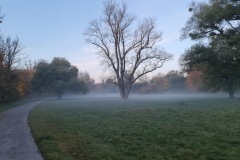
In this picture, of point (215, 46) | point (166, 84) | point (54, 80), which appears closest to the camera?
point (215, 46)

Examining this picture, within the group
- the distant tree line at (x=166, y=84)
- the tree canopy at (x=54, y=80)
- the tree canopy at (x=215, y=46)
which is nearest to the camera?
the tree canopy at (x=215, y=46)

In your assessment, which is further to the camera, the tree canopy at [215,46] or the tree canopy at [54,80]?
the tree canopy at [54,80]

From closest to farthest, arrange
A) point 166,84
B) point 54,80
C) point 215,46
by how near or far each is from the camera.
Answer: point 215,46 < point 54,80 < point 166,84

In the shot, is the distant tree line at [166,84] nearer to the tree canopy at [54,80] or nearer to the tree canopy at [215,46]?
the tree canopy at [54,80]

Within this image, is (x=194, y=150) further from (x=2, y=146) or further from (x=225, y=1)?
(x=225, y=1)

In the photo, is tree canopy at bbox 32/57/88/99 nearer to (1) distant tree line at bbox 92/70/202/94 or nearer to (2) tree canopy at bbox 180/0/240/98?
(1) distant tree line at bbox 92/70/202/94

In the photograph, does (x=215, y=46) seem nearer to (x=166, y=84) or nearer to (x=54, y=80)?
(x=54, y=80)

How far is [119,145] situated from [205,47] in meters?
35.7

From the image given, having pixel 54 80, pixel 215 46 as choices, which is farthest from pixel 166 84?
pixel 215 46

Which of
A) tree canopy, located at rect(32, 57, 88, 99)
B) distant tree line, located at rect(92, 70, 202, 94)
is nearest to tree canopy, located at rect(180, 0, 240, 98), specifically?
tree canopy, located at rect(32, 57, 88, 99)

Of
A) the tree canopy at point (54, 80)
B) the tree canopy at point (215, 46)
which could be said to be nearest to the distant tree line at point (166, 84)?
the tree canopy at point (54, 80)

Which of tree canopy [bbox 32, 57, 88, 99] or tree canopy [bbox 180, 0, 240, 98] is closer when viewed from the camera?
tree canopy [bbox 180, 0, 240, 98]

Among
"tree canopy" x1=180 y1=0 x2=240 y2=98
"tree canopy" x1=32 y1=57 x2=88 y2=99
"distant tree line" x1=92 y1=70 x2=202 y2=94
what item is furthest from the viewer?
"distant tree line" x1=92 y1=70 x2=202 y2=94

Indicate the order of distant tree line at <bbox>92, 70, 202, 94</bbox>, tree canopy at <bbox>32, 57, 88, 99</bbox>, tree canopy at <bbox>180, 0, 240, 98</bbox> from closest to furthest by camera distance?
tree canopy at <bbox>180, 0, 240, 98</bbox> < tree canopy at <bbox>32, 57, 88, 99</bbox> < distant tree line at <bbox>92, 70, 202, 94</bbox>
